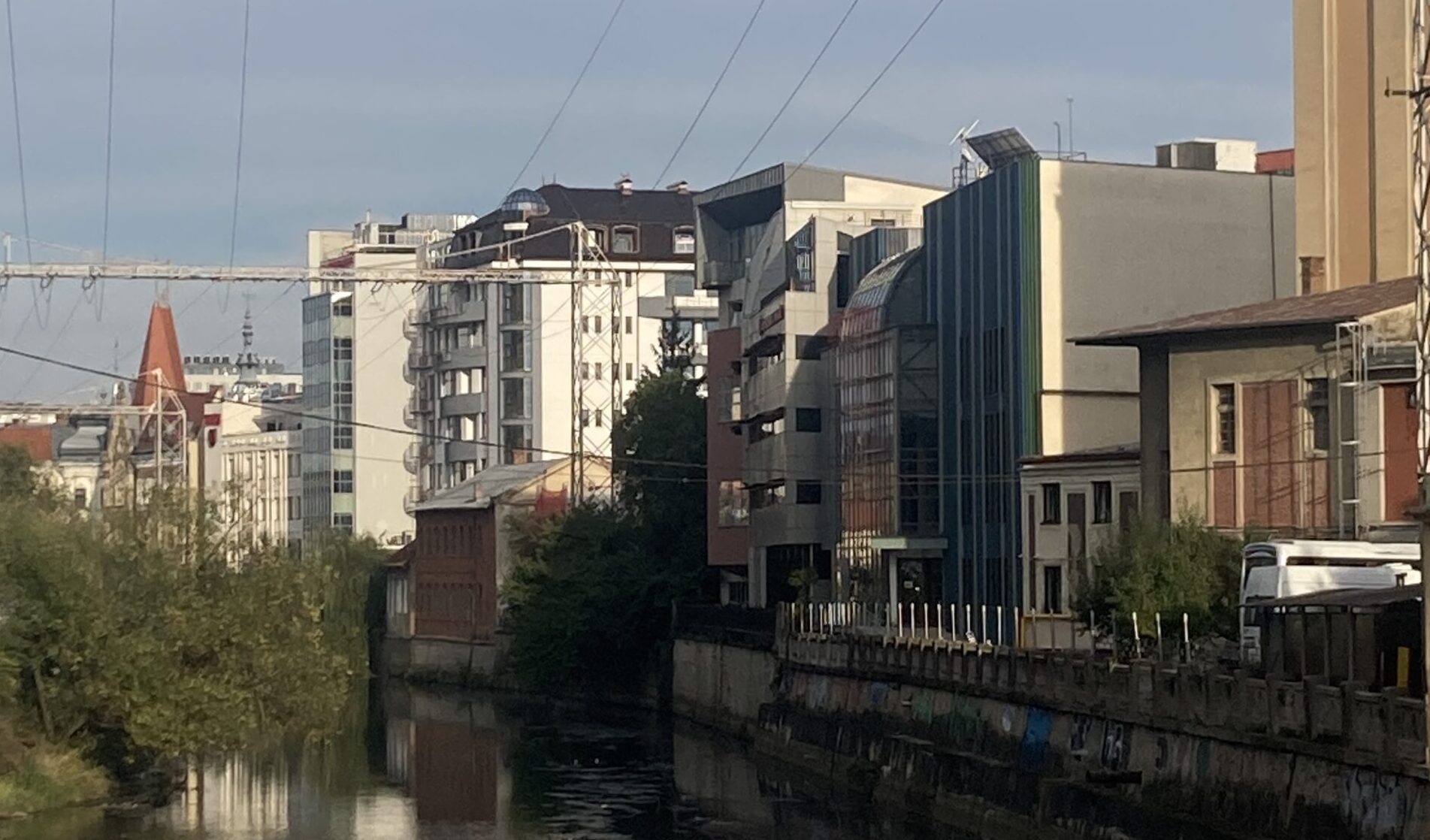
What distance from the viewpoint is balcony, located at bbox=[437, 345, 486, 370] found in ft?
513

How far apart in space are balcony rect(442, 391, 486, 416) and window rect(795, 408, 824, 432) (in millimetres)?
72155

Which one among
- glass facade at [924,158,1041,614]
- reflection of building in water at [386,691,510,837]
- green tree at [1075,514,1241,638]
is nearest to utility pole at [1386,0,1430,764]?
green tree at [1075,514,1241,638]

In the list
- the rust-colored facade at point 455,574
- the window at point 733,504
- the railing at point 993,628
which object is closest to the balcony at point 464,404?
the rust-colored facade at point 455,574

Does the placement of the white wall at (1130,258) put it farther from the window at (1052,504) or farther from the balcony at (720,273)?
the balcony at (720,273)

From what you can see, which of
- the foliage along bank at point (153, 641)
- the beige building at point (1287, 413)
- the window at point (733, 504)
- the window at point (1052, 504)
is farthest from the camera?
the window at point (733, 504)

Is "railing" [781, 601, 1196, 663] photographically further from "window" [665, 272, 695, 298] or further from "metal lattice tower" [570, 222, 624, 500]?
"window" [665, 272, 695, 298]

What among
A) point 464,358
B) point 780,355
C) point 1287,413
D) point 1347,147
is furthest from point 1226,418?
point 464,358

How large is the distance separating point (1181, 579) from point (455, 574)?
3082 inches

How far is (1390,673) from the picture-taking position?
1388 inches

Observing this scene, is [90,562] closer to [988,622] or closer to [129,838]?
[129,838]

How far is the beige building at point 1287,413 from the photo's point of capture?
5244 cm

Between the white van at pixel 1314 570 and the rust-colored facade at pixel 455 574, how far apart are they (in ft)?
241

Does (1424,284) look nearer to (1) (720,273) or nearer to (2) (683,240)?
(1) (720,273)

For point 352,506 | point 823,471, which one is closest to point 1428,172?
point 823,471
